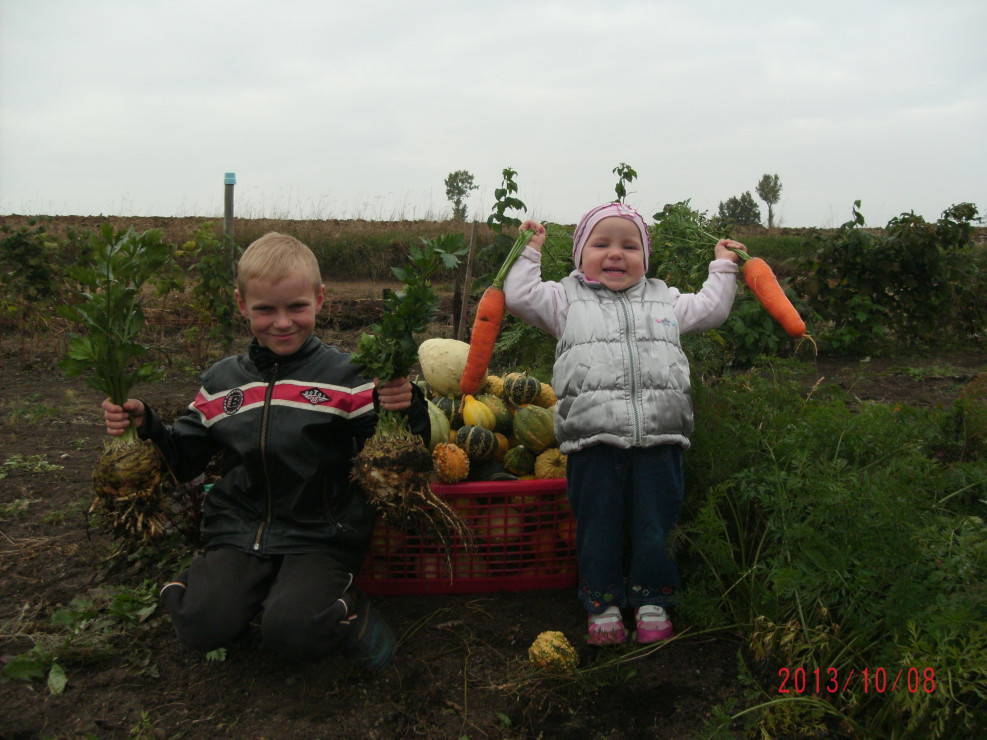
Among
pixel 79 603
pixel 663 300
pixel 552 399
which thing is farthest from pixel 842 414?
pixel 79 603

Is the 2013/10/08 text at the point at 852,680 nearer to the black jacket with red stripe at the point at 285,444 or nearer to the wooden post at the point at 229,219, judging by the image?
the black jacket with red stripe at the point at 285,444

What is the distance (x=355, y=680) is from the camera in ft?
8.38

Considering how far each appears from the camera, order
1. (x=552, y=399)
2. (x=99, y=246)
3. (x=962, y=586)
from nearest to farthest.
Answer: (x=962, y=586) → (x=99, y=246) → (x=552, y=399)

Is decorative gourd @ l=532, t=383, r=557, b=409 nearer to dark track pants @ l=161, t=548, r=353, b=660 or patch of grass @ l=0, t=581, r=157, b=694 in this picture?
dark track pants @ l=161, t=548, r=353, b=660

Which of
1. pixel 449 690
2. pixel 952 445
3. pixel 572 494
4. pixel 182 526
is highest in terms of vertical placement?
pixel 952 445

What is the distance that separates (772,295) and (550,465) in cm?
129

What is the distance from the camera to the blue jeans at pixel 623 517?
2.77m

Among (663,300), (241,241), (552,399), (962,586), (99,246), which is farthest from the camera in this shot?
(241,241)

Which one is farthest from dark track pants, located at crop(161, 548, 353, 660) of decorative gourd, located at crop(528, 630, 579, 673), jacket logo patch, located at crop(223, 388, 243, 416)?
decorative gourd, located at crop(528, 630, 579, 673)

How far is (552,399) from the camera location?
381cm

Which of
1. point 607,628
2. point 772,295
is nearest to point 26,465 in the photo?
point 607,628

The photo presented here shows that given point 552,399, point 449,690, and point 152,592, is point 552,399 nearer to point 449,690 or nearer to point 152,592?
point 449,690

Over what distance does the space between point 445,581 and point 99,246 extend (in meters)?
1.89

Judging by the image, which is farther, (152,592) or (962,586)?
(152,592)
